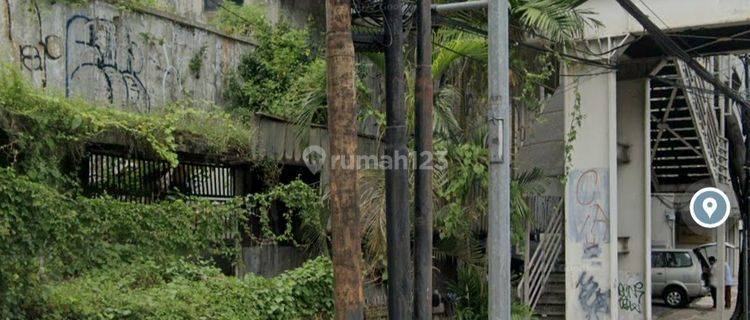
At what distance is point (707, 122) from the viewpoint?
2383cm

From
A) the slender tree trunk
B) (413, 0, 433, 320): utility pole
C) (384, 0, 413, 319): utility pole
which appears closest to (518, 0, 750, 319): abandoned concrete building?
(413, 0, 433, 320): utility pole

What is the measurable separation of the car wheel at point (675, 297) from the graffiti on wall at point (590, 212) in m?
10.0

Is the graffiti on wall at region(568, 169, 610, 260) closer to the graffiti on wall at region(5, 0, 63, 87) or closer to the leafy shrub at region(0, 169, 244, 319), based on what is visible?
the leafy shrub at region(0, 169, 244, 319)

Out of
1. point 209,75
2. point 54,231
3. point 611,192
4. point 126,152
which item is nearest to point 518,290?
point 611,192

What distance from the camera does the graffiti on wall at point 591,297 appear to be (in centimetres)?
1727

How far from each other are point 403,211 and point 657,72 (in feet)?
43.1

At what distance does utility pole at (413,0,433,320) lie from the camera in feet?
34.1

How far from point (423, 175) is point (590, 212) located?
800 centimetres

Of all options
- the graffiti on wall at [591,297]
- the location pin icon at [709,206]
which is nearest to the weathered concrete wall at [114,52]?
the graffiti on wall at [591,297]

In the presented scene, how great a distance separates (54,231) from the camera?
33.6ft

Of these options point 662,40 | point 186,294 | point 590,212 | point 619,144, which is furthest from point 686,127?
point 186,294

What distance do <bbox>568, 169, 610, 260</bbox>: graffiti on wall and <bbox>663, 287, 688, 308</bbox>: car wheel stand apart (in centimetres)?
1003

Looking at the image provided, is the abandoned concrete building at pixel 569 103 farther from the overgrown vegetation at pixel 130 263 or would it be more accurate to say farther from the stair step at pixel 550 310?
the overgrown vegetation at pixel 130 263

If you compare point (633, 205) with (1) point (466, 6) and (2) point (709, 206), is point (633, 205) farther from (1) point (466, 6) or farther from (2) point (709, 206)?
(1) point (466, 6)
